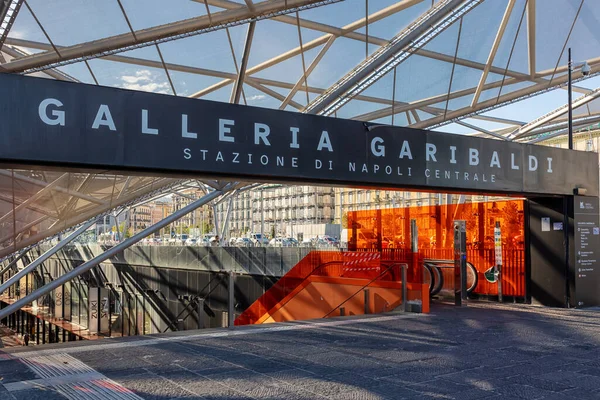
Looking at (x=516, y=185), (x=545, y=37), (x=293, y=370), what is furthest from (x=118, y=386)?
(x=545, y=37)

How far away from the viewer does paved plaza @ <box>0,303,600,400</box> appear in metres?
7.05

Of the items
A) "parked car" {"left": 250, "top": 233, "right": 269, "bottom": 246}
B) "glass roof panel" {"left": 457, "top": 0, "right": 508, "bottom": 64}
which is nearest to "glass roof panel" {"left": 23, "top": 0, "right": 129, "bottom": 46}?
"glass roof panel" {"left": 457, "top": 0, "right": 508, "bottom": 64}

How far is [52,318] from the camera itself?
4103 centimetres

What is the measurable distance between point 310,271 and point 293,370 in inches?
480

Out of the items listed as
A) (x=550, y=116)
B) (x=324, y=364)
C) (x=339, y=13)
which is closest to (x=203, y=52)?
(x=339, y=13)

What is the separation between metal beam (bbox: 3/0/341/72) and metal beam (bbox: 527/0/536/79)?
8621 millimetres

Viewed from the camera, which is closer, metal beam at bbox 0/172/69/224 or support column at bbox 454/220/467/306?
metal beam at bbox 0/172/69/224

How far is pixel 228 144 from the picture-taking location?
10.7m

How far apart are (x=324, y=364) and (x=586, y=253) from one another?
9.75 meters

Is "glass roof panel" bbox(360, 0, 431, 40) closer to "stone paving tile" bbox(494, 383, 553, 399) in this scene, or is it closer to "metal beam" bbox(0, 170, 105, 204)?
"metal beam" bbox(0, 170, 105, 204)

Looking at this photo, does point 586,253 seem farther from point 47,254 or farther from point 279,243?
point 279,243

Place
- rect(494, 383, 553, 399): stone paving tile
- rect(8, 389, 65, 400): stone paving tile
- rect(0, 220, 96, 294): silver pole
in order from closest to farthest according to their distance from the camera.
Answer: rect(8, 389, 65, 400): stone paving tile < rect(494, 383, 553, 399): stone paving tile < rect(0, 220, 96, 294): silver pole

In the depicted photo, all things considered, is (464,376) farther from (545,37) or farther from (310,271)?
(545,37)

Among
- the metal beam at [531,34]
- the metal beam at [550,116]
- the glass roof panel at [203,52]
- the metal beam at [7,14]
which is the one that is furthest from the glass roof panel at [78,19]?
the metal beam at [550,116]
